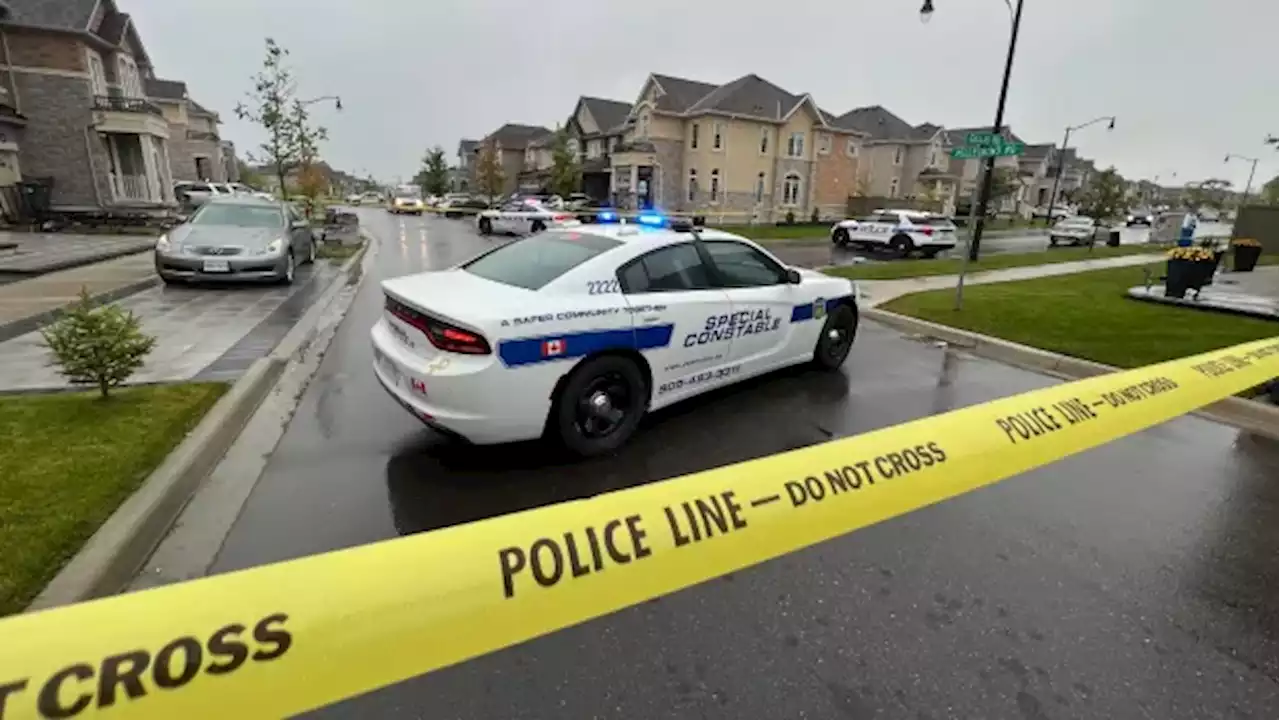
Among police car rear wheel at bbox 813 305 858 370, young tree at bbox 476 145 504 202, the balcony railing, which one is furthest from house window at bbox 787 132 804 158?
police car rear wheel at bbox 813 305 858 370

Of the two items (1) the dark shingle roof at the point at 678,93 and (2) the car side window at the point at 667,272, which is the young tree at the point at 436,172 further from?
(2) the car side window at the point at 667,272

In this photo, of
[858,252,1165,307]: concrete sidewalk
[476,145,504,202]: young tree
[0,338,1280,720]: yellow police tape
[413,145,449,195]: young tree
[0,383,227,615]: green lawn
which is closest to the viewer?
[0,338,1280,720]: yellow police tape

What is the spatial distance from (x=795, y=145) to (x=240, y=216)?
38607 millimetres

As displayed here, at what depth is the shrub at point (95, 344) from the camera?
13.9 ft

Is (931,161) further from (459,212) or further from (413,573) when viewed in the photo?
(413,573)

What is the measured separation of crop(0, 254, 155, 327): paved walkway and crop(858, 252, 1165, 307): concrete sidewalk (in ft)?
38.8

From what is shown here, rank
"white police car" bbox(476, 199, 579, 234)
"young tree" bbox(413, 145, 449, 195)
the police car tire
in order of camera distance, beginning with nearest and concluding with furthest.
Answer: the police car tire, "white police car" bbox(476, 199, 579, 234), "young tree" bbox(413, 145, 449, 195)

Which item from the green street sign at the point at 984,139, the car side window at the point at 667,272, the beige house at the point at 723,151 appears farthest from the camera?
the beige house at the point at 723,151

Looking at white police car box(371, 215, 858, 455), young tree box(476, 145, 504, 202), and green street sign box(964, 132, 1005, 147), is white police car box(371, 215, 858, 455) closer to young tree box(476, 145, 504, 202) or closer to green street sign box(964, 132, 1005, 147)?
green street sign box(964, 132, 1005, 147)

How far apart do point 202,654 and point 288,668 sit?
0.56 ft

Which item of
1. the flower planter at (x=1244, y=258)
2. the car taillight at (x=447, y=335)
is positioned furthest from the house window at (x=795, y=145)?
the car taillight at (x=447, y=335)

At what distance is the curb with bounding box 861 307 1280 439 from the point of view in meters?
5.33

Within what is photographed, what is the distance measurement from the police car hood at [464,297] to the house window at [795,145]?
1674 inches

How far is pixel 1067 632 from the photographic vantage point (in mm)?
2740
